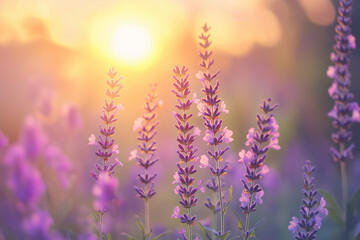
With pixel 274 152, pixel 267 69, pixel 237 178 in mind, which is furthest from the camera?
pixel 267 69

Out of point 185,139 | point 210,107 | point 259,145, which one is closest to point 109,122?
point 185,139

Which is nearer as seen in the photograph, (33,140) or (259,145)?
(259,145)

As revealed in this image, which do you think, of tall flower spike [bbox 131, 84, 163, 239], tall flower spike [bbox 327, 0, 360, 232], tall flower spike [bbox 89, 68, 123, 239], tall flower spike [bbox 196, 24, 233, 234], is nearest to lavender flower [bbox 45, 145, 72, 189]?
tall flower spike [bbox 89, 68, 123, 239]

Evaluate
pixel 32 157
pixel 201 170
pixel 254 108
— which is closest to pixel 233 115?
pixel 254 108

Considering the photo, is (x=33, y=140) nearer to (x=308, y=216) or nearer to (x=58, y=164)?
(x=58, y=164)

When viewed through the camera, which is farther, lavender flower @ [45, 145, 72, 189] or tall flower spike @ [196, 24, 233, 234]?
lavender flower @ [45, 145, 72, 189]

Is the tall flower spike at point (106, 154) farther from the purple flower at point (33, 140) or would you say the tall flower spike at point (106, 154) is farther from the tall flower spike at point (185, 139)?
the purple flower at point (33, 140)

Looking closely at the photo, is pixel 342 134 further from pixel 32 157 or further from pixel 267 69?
pixel 267 69

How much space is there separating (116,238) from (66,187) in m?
0.76

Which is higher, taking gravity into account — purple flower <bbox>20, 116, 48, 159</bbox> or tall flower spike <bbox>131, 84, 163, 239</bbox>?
tall flower spike <bbox>131, 84, 163, 239</bbox>

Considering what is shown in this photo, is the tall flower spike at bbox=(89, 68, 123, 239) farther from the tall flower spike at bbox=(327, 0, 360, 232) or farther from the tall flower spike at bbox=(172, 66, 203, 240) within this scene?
the tall flower spike at bbox=(327, 0, 360, 232)

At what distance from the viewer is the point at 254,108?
1042 centimetres

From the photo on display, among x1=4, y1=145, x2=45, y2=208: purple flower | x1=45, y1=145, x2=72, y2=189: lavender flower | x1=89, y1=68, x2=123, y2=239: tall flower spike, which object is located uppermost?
x1=89, y1=68, x2=123, y2=239: tall flower spike

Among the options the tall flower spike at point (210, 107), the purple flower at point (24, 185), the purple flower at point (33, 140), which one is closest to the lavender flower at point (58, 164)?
the purple flower at point (33, 140)
